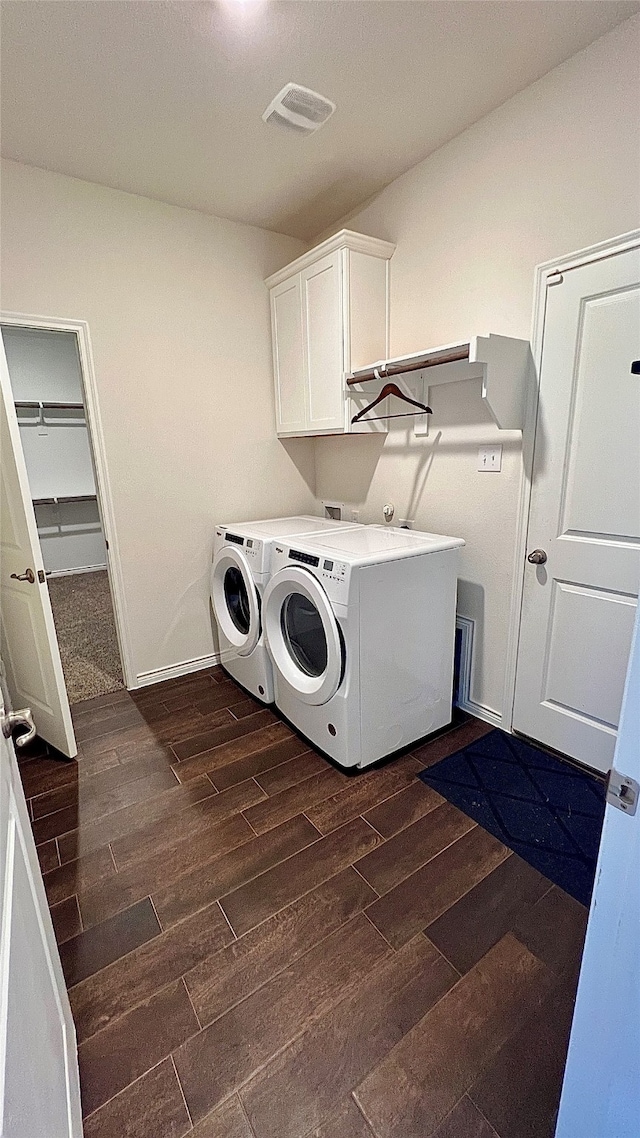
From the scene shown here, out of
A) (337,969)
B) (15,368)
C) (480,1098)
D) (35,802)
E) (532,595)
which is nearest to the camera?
(480,1098)

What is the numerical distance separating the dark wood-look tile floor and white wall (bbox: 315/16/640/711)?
100cm

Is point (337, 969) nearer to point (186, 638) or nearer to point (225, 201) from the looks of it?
point (186, 638)

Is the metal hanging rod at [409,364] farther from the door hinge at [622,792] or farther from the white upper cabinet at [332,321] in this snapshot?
the door hinge at [622,792]

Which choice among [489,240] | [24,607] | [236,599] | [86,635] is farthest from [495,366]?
[86,635]

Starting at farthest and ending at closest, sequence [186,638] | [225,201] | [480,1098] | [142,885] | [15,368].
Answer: [15,368], [186,638], [225,201], [142,885], [480,1098]

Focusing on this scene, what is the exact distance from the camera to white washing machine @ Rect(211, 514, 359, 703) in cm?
244

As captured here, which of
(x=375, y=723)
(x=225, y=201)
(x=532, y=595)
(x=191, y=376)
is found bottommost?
(x=375, y=723)

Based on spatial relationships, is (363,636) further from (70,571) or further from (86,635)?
(70,571)

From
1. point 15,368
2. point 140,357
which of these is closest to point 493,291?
point 140,357

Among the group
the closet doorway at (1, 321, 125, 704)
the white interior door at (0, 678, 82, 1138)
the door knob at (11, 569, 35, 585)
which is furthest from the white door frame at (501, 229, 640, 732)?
the closet doorway at (1, 321, 125, 704)

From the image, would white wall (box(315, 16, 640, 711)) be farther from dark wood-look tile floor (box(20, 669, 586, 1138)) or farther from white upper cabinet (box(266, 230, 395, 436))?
dark wood-look tile floor (box(20, 669, 586, 1138))

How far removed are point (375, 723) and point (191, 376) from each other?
213 centimetres

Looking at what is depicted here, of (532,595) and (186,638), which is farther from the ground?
(532,595)

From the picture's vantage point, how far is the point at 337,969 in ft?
4.29
